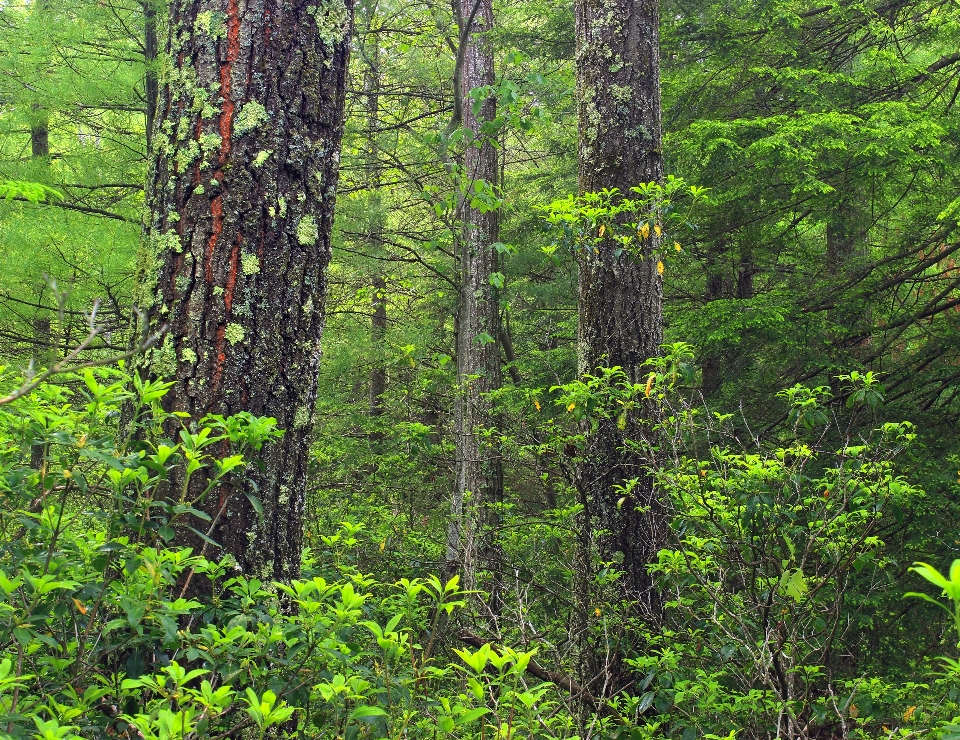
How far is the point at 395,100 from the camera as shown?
11.5m

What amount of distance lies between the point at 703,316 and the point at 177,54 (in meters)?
5.51

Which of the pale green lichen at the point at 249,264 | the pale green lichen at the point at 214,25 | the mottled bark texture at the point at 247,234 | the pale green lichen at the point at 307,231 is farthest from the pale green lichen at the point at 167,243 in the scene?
the pale green lichen at the point at 214,25

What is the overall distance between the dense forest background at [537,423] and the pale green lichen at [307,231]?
20 centimetres

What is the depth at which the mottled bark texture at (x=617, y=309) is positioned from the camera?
389cm

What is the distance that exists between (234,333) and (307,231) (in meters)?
0.40

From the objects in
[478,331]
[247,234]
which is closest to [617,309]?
[247,234]

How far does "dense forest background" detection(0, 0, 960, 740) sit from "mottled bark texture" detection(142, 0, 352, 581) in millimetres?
78

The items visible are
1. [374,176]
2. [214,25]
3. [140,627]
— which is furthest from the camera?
[374,176]

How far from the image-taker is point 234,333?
214 centimetres

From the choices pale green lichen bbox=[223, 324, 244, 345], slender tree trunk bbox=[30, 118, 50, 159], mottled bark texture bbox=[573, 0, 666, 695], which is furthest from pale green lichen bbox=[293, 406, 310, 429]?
slender tree trunk bbox=[30, 118, 50, 159]

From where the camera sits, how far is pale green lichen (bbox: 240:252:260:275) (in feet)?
7.10

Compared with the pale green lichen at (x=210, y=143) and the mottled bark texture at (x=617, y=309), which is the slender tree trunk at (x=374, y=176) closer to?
the mottled bark texture at (x=617, y=309)

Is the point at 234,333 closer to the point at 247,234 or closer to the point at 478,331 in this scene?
the point at 247,234

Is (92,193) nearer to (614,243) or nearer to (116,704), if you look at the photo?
(614,243)
